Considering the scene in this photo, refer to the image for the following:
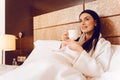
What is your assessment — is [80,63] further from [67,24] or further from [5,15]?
[5,15]

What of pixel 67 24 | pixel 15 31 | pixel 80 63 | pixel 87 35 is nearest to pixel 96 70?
pixel 80 63

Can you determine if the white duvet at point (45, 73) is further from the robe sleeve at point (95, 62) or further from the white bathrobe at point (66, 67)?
the robe sleeve at point (95, 62)

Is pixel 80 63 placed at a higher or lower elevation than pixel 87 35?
lower

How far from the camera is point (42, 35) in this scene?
286 centimetres

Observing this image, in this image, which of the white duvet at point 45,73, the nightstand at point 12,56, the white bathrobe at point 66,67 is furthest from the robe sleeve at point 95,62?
the nightstand at point 12,56

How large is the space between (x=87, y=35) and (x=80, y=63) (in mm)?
555

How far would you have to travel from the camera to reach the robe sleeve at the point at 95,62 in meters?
1.56

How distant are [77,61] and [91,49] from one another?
287mm

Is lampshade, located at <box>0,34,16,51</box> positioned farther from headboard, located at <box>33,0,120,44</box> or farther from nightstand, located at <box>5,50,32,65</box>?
headboard, located at <box>33,0,120,44</box>

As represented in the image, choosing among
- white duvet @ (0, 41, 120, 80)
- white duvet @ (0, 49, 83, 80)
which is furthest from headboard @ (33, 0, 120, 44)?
white duvet @ (0, 49, 83, 80)

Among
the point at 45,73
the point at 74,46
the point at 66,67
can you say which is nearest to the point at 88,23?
the point at 74,46

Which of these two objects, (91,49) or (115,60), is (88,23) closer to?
(91,49)

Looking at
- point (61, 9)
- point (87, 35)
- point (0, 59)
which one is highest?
point (61, 9)

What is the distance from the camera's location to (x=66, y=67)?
1411 mm
